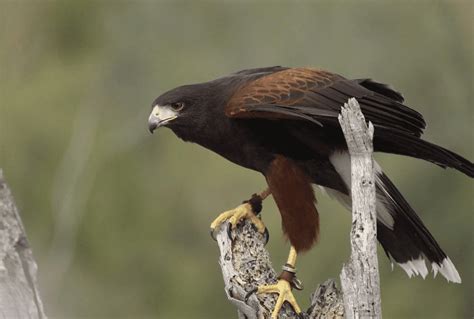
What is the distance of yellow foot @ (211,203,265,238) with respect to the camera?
5.29m

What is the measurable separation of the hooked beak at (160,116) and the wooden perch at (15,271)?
1.72 m

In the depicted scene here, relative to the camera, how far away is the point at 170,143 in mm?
15453

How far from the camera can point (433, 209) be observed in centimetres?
1364

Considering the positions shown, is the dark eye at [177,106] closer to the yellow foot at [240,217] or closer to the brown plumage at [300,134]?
the brown plumage at [300,134]

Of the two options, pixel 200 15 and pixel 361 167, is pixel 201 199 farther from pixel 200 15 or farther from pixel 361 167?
pixel 361 167

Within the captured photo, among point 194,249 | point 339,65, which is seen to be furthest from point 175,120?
point 194,249

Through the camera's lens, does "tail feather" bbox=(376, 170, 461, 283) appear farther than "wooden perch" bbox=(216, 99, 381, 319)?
Yes

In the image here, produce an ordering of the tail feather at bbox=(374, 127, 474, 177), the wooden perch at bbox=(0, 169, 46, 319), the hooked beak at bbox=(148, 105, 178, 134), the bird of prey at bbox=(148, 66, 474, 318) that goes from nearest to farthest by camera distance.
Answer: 1. the wooden perch at bbox=(0, 169, 46, 319)
2. the tail feather at bbox=(374, 127, 474, 177)
3. the bird of prey at bbox=(148, 66, 474, 318)
4. the hooked beak at bbox=(148, 105, 178, 134)

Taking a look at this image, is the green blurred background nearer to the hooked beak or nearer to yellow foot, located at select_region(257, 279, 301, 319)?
the hooked beak

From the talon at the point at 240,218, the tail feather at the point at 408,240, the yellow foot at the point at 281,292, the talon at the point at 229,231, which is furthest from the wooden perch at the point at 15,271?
the tail feather at the point at 408,240

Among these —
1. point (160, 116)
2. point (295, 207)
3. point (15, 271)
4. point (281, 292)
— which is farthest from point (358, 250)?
point (160, 116)

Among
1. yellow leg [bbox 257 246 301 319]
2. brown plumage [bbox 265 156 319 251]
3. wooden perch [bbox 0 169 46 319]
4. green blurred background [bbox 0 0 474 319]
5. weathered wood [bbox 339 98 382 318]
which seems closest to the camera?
wooden perch [bbox 0 169 46 319]

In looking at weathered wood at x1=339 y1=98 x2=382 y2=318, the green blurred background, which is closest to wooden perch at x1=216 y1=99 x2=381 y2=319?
weathered wood at x1=339 y1=98 x2=382 y2=318

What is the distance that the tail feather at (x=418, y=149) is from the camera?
4.62 m
